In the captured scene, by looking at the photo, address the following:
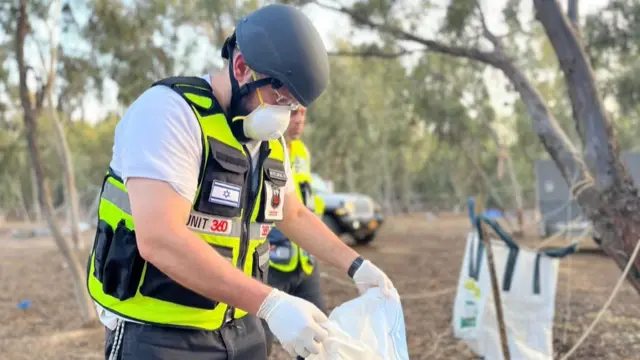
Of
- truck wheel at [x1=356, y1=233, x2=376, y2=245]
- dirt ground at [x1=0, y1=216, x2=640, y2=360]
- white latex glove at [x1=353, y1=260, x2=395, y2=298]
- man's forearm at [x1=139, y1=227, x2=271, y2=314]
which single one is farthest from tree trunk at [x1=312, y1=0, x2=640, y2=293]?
truck wheel at [x1=356, y1=233, x2=376, y2=245]

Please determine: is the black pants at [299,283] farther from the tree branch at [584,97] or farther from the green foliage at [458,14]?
the green foliage at [458,14]

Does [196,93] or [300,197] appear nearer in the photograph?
[196,93]

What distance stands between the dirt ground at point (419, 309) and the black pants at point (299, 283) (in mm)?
1279

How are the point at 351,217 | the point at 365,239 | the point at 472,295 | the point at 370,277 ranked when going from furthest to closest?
the point at 365,239
the point at 351,217
the point at 472,295
the point at 370,277

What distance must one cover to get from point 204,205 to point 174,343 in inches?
15.4

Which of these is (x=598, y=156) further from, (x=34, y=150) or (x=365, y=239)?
(x=365, y=239)

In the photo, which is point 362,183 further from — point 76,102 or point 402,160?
point 76,102

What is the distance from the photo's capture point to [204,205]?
5.73ft

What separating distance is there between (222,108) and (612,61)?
7.42 meters

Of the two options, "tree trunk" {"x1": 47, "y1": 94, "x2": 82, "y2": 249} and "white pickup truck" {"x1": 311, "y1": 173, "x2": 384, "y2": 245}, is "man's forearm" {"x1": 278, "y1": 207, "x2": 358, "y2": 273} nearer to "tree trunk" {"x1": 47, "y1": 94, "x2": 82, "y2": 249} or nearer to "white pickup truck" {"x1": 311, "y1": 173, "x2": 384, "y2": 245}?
"tree trunk" {"x1": 47, "y1": 94, "x2": 82, "y2": 249}

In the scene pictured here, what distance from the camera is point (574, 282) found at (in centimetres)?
838

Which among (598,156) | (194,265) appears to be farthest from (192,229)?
(598,156)

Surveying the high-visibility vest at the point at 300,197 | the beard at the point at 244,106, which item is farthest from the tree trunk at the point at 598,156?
the beard at the point at 244,106

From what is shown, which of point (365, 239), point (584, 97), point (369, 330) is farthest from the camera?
point (365, 239)
